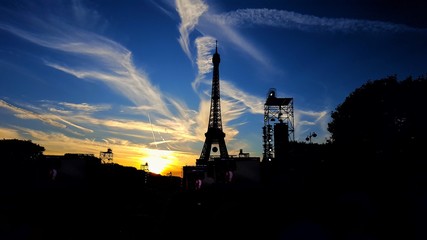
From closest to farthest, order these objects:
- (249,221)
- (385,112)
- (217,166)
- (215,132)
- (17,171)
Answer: (249,221) < (17,171) < (217,166) < (385,112) < (215,132)

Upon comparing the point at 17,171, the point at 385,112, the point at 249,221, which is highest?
the point at 385,112

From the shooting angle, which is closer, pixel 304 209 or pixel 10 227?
pixel 10 227

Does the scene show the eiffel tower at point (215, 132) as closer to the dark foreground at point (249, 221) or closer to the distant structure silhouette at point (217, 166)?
the distant structure silhouette at point (217, 166)

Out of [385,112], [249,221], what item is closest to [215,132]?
[385,112]

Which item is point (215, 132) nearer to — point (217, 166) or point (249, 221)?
point (217, 166)

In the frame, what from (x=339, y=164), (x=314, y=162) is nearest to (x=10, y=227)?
(x=339, y=164)

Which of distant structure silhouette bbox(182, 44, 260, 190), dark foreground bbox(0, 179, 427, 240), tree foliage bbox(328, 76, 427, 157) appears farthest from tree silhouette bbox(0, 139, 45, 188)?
tree foliage bbox(328, 76, 427, 157)

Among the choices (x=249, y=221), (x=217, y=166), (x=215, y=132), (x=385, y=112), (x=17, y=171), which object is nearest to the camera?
(x=249, y=221)

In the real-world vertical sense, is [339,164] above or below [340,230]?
above

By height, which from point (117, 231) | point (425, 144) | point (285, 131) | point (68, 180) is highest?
point (285, 131)

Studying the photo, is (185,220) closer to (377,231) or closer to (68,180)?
(377,231)

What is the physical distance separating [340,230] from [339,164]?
56.4ft

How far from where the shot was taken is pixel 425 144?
86.1 feet

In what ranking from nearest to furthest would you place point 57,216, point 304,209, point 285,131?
point 304,209, point 57,216, point 285,131
